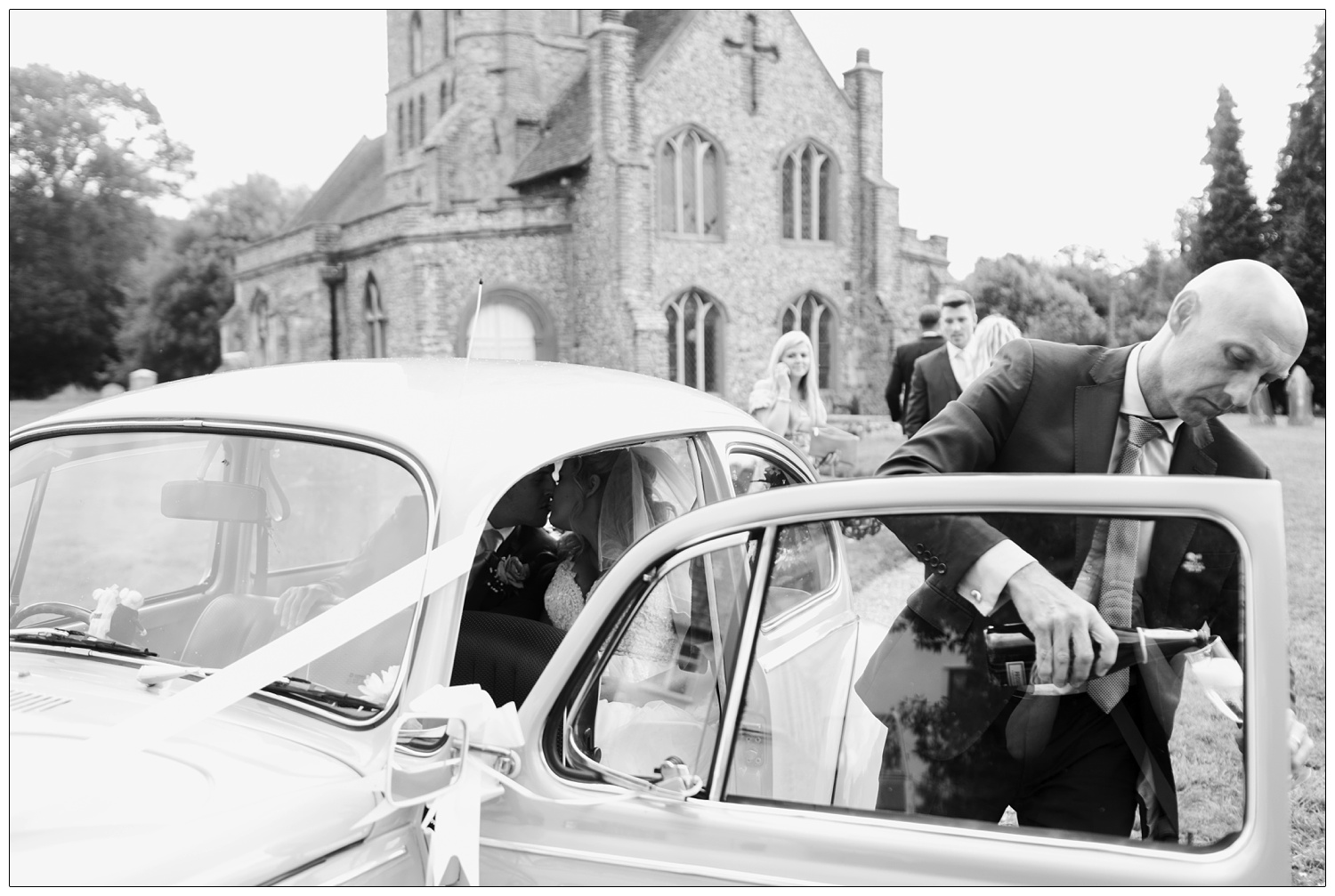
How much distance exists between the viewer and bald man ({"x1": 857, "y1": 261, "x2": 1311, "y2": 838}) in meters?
1.66

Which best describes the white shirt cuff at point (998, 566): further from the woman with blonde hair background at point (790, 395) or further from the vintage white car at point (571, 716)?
the woman with blonde hair background at point (790, 395)

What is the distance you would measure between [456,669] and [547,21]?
31.9m

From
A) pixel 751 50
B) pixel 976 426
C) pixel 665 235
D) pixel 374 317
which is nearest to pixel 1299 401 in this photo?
pixel 665 235

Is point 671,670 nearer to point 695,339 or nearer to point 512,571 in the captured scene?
point 512,571

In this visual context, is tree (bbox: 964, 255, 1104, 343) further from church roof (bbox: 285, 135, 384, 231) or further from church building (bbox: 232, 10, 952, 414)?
church roof (bbox: 285, 135, 384, 231)

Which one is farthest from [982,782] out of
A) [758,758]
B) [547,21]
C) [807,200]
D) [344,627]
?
[547,21]

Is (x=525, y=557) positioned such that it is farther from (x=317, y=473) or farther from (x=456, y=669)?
(x=317, y=473)

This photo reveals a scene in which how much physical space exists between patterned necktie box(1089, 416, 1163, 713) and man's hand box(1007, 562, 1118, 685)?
2cm

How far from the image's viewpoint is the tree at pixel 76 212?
143 ft

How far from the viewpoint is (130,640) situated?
2559mm

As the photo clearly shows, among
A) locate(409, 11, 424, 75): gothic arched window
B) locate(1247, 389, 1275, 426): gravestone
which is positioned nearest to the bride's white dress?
locate(1247, 389, 1275, 426): gravestone

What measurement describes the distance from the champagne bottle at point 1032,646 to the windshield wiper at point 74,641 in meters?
2.00

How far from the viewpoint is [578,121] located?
27953 mm

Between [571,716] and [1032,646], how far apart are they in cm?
87
